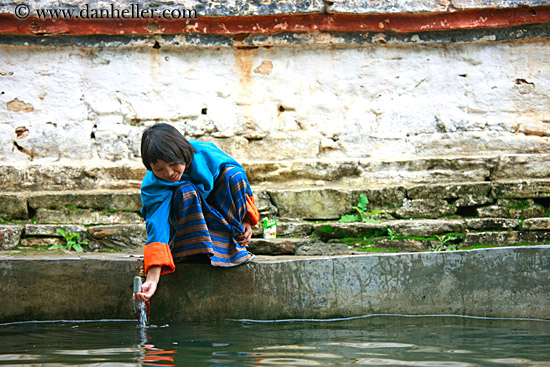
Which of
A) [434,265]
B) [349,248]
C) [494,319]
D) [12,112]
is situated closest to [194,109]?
[12,112]

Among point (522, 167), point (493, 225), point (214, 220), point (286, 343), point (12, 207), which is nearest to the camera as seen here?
point (286, 343)

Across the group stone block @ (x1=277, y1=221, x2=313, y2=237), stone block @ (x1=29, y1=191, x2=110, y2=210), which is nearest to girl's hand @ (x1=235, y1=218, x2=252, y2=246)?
stone block @ (x1=277, y1=221, x2=313, y2=237)

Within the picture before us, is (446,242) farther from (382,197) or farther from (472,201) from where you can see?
(382,197)

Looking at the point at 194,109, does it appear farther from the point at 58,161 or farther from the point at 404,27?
the point at 404,27

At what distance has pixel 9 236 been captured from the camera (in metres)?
4.11

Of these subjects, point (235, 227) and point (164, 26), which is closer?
point (235, 227)

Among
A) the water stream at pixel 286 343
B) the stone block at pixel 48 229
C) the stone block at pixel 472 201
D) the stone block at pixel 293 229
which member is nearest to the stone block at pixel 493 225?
the stone block at pixel 472 201

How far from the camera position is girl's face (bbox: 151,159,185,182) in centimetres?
272

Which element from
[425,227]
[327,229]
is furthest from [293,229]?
[425,227]

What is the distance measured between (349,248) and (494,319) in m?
1.18

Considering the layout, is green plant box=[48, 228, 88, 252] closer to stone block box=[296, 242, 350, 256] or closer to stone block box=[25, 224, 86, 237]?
stone block box=[25, 224, 86, 237]

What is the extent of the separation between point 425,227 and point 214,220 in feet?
5.77

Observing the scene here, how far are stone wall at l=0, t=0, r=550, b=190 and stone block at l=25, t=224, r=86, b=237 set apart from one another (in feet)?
2.52

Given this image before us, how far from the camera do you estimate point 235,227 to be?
3.09 metres
